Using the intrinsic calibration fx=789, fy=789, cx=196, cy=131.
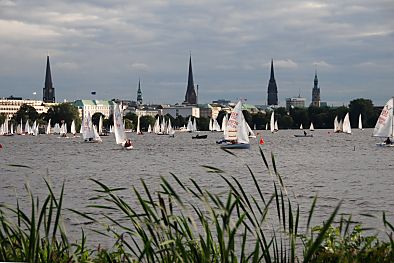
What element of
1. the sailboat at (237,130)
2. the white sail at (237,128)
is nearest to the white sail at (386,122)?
the sailboat at (237,130)

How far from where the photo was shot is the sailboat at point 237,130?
214 feet

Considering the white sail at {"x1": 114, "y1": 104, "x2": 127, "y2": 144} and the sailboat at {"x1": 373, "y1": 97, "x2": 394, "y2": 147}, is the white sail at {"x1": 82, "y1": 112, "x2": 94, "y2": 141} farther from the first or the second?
the sailboat at {"x1": 373, "y1": 97, "x2": 394, "y2": 147}

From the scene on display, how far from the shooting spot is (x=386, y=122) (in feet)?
247

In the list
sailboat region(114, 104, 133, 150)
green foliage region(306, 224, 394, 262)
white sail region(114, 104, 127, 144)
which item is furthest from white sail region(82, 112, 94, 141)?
green foliage region(306, 224, 394, 262)

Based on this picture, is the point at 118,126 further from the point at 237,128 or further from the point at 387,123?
the point at 387,123

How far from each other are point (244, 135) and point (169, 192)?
195 feet

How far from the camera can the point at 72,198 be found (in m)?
31.7

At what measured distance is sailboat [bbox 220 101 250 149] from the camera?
65.2m

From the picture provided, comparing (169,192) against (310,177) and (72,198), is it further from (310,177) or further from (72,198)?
(310,177)

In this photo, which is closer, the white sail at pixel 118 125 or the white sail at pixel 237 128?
the white sail at pixel 237 128

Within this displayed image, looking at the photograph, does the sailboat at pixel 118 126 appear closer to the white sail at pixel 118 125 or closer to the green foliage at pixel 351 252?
the white sail at pixel 118 125

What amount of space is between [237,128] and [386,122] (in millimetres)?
17620

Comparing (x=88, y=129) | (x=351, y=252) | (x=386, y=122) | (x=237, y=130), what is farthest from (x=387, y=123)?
(x=351, y=252)

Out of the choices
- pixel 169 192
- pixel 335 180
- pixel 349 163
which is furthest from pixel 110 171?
pixel 169 192
